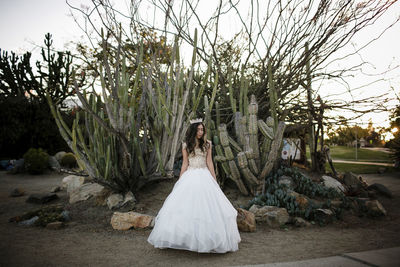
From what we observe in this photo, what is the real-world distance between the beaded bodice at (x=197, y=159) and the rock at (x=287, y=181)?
218 cm

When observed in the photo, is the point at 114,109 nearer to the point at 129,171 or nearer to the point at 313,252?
the point at 129,171

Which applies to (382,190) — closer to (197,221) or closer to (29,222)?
(197,221)

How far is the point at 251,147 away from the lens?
15.4 ft

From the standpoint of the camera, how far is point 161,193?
5070 mm

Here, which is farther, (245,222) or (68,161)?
(68,161)

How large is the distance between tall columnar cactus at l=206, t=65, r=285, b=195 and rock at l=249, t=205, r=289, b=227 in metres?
0.65

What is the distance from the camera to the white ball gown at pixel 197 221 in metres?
2.73

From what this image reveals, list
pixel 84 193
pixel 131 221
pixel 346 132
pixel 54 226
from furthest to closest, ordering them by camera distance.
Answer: pixel 346 132
pixel 84 193
pixel 54 226
pixel 131 221

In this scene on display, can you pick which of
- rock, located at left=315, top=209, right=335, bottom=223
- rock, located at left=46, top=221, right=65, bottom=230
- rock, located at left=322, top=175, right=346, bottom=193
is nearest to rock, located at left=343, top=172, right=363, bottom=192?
rock, located at left=322, top=175, right=346, bottom=193

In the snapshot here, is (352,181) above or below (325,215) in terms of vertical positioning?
above

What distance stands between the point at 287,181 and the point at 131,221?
2972 millimetres

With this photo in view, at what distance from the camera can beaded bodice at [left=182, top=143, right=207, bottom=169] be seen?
11.3 ft

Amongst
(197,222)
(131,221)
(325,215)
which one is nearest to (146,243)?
(131,221)

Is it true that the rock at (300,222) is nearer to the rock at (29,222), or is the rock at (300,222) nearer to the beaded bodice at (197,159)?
the beaded bodice at (197,159)
